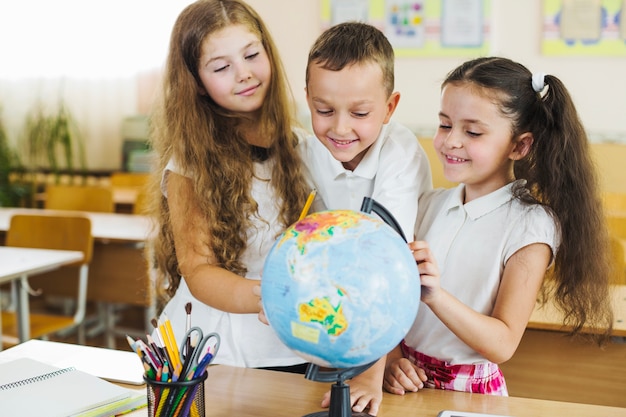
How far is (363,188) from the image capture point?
1.50 metres

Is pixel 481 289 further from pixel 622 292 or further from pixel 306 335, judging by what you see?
pixel 622 292

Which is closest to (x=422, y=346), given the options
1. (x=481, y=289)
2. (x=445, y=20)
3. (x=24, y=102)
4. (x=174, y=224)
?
(x=481, y=289)

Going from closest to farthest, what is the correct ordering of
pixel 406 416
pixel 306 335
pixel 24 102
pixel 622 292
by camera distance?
1. pixel 306 335
2. pixel 406 416
3. pixel 622 292
4. pixel 24 102

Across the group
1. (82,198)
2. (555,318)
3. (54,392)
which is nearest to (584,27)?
(555,318)

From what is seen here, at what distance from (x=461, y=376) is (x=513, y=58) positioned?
3.64 m

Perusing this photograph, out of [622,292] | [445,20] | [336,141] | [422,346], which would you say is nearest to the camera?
[336,141]

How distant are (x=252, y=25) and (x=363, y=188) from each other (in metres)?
0.42

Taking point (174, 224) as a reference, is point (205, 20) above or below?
above

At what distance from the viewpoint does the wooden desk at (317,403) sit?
1.25 m

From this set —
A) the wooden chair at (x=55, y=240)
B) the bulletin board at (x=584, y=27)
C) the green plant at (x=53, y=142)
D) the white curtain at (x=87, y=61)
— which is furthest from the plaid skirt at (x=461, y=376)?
the green plant at (x=53, y=142)

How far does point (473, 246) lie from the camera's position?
1510 millimetres

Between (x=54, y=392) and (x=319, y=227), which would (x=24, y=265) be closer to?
(x=54, y=392)

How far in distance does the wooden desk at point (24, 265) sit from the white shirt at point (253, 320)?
1.45m

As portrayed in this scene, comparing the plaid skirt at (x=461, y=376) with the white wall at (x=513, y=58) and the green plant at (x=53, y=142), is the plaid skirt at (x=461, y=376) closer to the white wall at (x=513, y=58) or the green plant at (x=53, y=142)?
the white wall at (x=513, y=58)
